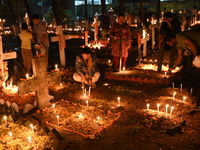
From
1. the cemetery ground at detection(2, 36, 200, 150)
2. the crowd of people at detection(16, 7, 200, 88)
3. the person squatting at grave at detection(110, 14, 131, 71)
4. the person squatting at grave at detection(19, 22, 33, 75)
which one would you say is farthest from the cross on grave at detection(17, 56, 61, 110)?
the person squatting at grave at detection(110, 14, 131, 71)

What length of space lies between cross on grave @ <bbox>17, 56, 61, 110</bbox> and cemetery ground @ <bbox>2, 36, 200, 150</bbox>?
42 centimetres

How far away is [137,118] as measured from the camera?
5.17 m

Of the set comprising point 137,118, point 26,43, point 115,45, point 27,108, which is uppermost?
point 26,43

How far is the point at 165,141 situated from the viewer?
4.29m

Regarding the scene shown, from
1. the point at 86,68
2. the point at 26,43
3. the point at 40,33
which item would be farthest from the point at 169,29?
the point at 26,43

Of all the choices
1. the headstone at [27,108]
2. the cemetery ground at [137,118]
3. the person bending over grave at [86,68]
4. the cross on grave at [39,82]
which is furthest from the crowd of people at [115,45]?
the headstone at [27,108]

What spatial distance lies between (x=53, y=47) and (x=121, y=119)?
36.3 ft

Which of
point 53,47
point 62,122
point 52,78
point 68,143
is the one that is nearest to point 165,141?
point 68,143

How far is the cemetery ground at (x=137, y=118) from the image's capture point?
13.9 ft

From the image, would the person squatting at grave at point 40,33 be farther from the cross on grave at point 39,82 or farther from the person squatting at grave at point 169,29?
the person squatting at grave at point 169,29

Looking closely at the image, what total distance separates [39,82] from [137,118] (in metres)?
2.45

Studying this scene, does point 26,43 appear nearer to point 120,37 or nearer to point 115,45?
point 115,45

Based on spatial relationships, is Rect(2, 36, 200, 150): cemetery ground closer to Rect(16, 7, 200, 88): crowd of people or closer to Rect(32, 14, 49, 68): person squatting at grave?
Rect(16, 7, 200, 88): crowd of people

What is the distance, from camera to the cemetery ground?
4242mm
